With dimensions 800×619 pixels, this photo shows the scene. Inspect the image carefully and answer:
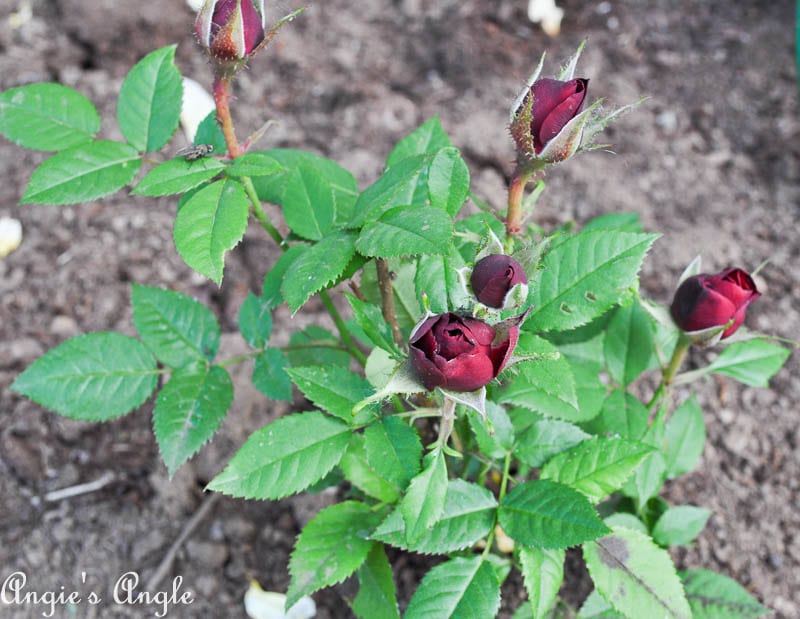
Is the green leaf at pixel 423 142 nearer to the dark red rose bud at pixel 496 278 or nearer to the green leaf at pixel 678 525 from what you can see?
the dark red rose bud at pixel 496 278

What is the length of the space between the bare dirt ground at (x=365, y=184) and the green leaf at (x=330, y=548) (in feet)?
1.46

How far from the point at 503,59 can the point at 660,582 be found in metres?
1.93

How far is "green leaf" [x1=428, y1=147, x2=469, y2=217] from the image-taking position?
1151 millimetres

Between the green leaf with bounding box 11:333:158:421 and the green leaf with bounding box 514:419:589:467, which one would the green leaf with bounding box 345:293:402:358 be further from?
the green leaf with bounding box 11:333:158:421

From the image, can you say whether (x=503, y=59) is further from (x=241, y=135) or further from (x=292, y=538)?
(x=292, y=538)

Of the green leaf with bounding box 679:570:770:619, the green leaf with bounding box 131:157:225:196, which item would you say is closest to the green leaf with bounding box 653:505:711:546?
the green leaf with bounding box 679:570:770:619

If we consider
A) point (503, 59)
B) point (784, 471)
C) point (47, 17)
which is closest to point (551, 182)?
point (503, 59)

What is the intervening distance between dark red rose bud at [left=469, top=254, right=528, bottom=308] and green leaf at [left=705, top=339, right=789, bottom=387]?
736 millimetres

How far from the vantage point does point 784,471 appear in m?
1.94

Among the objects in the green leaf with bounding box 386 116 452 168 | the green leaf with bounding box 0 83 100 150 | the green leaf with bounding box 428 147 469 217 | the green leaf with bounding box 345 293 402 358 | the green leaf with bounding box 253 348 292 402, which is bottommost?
the green leaf with bounding box 253 348 292 402

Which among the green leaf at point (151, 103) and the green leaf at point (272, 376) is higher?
the green leaf at point (151, 103)

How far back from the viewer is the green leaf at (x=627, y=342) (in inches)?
58.7

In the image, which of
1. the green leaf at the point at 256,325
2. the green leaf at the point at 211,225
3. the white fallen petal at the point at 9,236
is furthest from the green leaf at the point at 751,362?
the white fallen petal at the point at 9,236

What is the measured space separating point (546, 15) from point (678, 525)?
1.88 m
